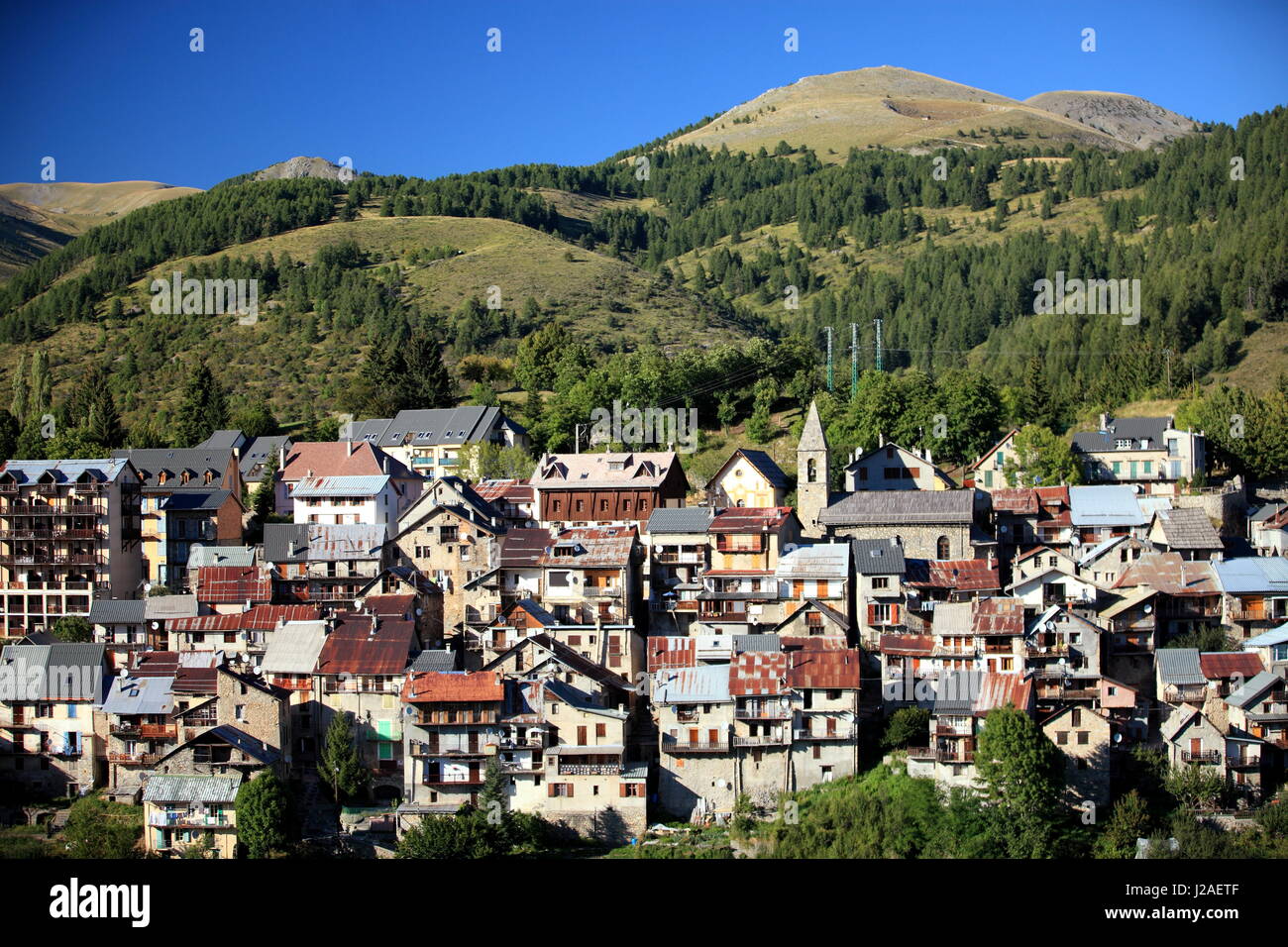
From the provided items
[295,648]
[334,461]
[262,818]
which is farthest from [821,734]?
[334,461]

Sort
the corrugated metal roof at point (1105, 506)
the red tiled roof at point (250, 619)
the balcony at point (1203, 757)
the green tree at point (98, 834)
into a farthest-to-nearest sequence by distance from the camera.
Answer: the corrugated metal roof at point (1105, 506) < the red tiled roof at point (250, 619) < the balcony at point (1203, 757) < the green tree at point (98, 834)

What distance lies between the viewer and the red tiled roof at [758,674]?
156 feet

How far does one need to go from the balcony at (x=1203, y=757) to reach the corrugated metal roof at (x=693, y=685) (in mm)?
15238

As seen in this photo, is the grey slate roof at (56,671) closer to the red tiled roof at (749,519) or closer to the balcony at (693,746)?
the balcony at (693,746)

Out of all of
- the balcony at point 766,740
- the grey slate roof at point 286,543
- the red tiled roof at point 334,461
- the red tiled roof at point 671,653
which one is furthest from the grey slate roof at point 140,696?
the balcony at point 766,740

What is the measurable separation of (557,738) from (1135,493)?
3227cm

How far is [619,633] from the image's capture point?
54562 millimetres

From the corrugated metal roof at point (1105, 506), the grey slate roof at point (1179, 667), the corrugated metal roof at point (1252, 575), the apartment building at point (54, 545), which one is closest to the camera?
the grey slate roof at point (1179, 667)

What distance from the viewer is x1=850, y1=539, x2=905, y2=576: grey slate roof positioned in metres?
54.1

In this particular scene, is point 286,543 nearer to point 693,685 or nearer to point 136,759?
point 136,759

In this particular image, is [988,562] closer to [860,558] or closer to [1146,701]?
[860,558]

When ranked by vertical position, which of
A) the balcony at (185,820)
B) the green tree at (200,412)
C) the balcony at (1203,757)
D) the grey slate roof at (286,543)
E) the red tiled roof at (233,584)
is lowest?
the balcony at (185,820)

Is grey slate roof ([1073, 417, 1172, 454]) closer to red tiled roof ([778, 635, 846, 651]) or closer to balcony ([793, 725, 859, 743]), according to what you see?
red tiled roof ([778, 635, 846, 651])
